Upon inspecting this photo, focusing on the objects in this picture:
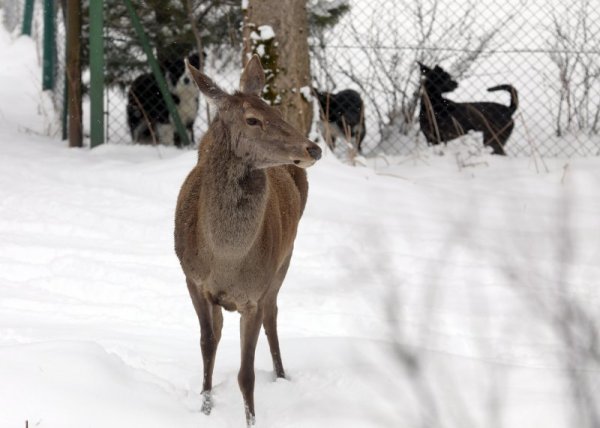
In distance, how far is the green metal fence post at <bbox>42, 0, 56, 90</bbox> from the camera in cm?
1027

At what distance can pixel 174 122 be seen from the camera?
952cm

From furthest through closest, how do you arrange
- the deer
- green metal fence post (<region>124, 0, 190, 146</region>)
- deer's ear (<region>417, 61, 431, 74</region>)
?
1. deer's ear (<region>417, 61, 431, 74</region>)
2. green metal fence post (<region>124, 0, 190, 146</region>)
3. the deer

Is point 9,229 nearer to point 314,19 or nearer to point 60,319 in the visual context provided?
point 60,319

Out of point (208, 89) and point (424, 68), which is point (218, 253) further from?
point (424, 68)

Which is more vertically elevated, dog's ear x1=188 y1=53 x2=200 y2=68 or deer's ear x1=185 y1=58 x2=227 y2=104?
deer's ear x1=185 y1=58 x2=227 y2=104

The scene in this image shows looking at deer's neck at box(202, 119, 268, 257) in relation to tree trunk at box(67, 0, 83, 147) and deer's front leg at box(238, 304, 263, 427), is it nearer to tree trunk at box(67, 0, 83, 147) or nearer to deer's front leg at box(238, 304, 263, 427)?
deer's front leg at box(238, 304, 263, 427)

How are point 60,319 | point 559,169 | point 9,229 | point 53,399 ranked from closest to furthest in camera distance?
1. point 53,399
2. point 60,319
3. point 9,229
4. point 559,169

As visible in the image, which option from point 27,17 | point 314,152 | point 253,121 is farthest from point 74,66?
point 27,17

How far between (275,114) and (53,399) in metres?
1.38

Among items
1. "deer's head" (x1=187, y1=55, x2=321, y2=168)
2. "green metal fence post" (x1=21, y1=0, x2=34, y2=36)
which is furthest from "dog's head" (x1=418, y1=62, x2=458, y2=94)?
"green metal fence post" (x1=21, y1=0, x2=34, y2=36)

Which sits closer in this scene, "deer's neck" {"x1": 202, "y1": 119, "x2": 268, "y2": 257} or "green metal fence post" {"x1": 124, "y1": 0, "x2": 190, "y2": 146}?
"deer's neck" {"x1": 202, "y1": 119, "x2": 268, "y2": 257}

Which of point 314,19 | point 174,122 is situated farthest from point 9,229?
point 314,19

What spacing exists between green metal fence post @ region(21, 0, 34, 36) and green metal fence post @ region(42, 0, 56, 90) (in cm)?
337

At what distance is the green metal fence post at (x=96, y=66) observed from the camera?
899 cm
